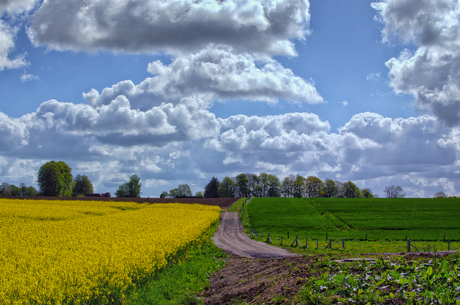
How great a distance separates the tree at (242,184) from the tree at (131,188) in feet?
161

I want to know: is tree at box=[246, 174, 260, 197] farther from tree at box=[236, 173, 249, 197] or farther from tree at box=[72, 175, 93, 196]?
tree at box=[72, 175, 93, 196]

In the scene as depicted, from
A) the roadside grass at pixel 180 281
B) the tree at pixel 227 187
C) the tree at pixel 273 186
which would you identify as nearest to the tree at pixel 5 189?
the tree at pixel 227 187

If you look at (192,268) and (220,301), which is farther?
(192,268)

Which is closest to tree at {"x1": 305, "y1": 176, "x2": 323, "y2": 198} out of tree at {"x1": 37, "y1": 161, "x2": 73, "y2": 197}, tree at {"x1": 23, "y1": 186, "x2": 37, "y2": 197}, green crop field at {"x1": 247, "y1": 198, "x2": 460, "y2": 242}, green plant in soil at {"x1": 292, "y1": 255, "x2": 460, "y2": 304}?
green crop field at {"x1": 247, "y1": 198, "x2": 460, "y2": 242}

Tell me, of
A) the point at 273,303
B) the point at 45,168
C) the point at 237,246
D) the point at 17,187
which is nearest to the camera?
the point at 273,303

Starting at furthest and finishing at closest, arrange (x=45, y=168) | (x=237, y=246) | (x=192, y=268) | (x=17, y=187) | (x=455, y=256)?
(x=17, y=187) < (x=45, y=168) < (x=237, y=246) < (x=192, y=268) < (x=455, y=256)

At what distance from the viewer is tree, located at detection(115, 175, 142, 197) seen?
151 m

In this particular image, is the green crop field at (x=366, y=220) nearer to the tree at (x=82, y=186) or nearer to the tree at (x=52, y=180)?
the tree at (x=52, y=180)

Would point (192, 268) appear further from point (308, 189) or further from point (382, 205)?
point (308, 189)

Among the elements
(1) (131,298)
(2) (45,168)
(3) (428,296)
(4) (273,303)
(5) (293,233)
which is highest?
(2) (45,168)

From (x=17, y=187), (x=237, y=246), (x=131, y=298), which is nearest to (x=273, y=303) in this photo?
(x=131, y=298)

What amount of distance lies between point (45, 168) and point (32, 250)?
11163 centimetres

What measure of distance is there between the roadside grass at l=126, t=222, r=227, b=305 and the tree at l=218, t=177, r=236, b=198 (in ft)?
434

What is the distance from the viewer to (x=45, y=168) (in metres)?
111
